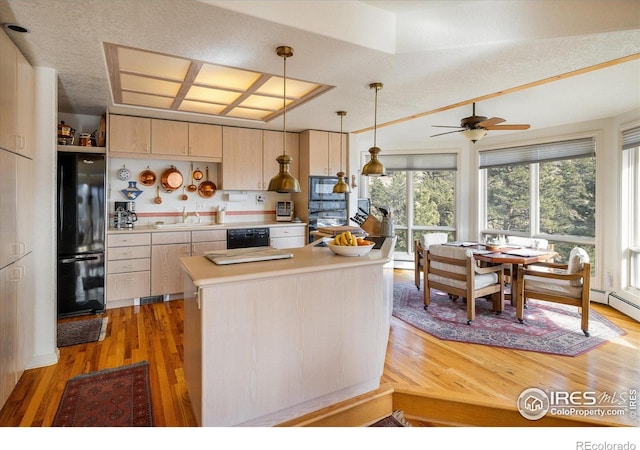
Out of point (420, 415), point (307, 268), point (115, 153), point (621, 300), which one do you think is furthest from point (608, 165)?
point (115, 153)

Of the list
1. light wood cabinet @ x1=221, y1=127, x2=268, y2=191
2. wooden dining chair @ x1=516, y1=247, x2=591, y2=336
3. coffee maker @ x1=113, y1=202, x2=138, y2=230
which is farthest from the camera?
light wood cabinet @ x1=221, y1=127, x2=268, y2=191

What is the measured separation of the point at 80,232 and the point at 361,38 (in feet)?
11.1

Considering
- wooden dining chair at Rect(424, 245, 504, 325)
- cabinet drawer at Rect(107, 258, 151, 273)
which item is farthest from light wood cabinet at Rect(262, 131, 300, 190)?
wooden dining chair at Rect(424, 245, 504, 325)

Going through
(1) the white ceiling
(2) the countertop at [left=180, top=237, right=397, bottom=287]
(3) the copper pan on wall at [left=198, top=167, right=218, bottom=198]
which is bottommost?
(2) the countertop at [left=180, top=237, right=397, bottom=287]

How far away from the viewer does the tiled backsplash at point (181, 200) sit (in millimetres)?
4457

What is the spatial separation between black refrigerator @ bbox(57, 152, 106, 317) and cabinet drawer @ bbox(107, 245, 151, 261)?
0.11 m

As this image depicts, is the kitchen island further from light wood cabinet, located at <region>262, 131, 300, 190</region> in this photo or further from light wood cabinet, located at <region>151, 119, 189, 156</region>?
light wood cabinet, located at <region>262, 131, 300, 190</region>

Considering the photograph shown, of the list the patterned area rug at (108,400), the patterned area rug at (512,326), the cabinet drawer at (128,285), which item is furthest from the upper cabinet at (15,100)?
the patterned area rug at (512,326)

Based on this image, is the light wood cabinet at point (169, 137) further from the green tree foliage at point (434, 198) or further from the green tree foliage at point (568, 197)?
the green tree foliage at point (568, 197)

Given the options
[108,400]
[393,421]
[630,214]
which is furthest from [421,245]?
[108,400]

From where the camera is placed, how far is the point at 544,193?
5.15m

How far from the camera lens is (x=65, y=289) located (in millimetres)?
3676

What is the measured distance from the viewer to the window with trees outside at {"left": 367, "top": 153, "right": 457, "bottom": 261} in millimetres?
6219

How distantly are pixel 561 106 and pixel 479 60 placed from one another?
2217mm
